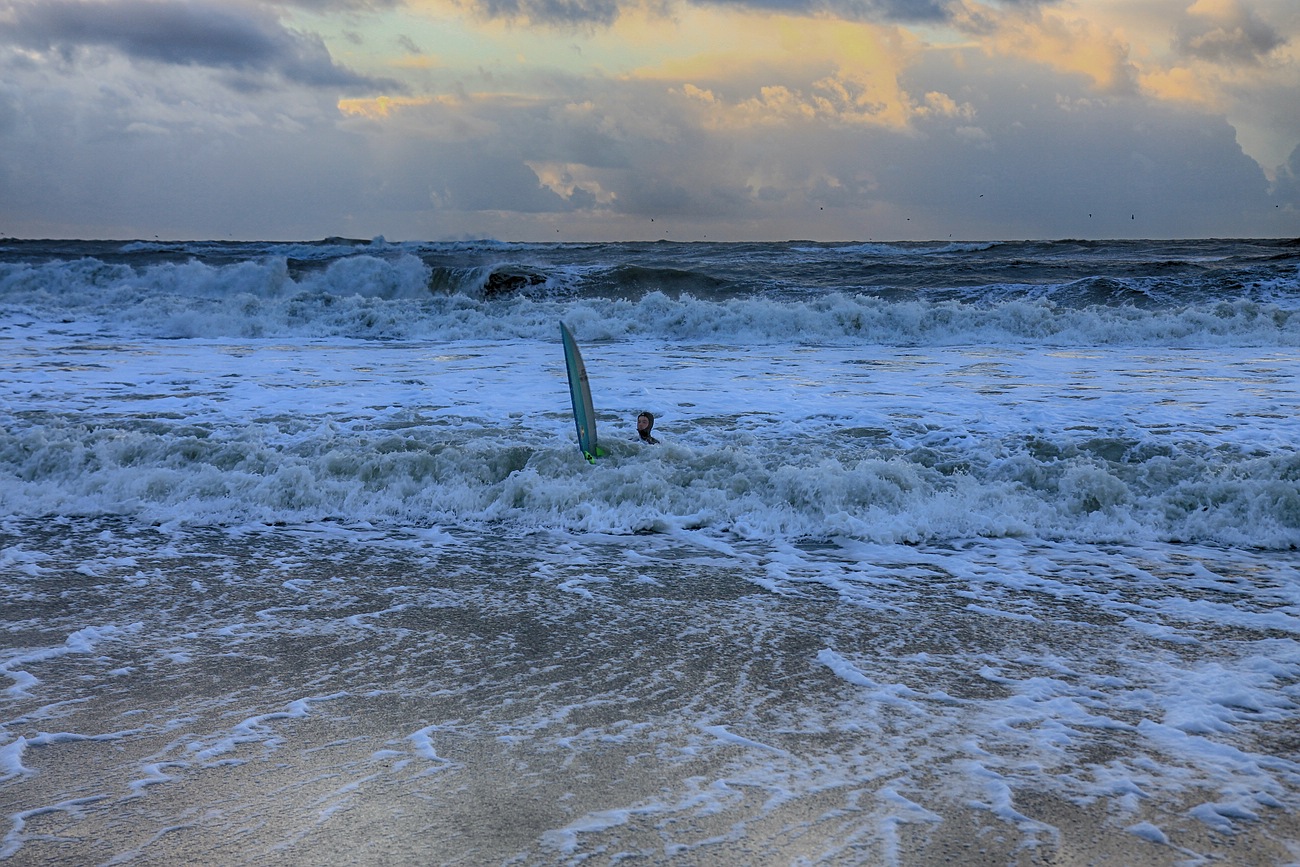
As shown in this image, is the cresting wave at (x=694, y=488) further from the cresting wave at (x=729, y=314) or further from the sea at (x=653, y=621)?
the cresting wave at (x=729, y=314)

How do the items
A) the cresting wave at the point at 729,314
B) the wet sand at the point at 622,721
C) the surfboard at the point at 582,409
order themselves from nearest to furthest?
the wet sand at the point at 622,721 < the surfboard at the point at 582,409 < the cresting wave at the point at 729,314

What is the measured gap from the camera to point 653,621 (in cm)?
444

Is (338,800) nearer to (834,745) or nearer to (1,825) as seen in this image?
(1,825)

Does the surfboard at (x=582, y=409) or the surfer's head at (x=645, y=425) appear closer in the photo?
the surfboard at (x=582, y=409)

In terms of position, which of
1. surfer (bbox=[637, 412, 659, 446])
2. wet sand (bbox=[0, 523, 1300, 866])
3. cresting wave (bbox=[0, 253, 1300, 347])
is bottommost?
wet sand (bbox=[0, 523, 1300, 866])

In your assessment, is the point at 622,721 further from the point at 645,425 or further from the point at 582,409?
the point at 645,425

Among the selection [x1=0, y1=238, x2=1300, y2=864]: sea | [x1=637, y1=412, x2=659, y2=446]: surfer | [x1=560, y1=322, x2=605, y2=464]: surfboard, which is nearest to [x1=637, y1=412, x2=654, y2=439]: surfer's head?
[x1=637, y1=412, x2=659, y2=446]: surfer

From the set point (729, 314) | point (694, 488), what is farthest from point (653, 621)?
point (729, 314)

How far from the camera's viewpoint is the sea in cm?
275

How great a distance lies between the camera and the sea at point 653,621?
9.04 ft

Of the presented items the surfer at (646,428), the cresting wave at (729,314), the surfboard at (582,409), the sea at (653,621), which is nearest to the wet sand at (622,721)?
the sea at (653,621)

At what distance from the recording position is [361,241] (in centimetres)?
5234

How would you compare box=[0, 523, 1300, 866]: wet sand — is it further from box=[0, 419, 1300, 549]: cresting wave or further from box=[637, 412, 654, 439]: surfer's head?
box=[637, 412, 654, 439]: surfer's head

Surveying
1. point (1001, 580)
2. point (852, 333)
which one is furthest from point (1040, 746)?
point (852, 333)
